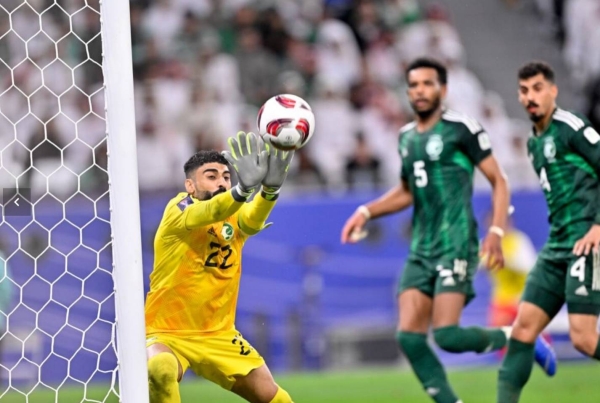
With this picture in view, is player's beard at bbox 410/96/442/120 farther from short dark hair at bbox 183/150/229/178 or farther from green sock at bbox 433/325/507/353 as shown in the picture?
short dark hair at bbox 183/150/229/178

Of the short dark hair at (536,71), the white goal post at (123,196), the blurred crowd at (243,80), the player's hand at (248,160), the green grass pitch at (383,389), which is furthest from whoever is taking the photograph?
the blurred crowd at (243,80)

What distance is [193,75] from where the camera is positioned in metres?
14.6

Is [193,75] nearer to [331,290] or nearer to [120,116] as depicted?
[331,290]

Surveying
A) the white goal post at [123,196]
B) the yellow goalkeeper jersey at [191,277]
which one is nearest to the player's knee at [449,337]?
the yellow goalkeeper jersey at [191,277]

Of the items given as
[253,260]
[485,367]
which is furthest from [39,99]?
[485,367]

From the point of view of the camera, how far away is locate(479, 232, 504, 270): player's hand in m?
7.41

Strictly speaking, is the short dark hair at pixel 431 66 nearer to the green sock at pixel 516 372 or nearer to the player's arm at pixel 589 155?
the player's arm at pixel 589 155

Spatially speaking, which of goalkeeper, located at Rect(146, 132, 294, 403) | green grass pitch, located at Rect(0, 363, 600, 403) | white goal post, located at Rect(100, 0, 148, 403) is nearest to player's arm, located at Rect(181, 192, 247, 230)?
goalkeeper, located at Rect(146, 132, 294, 403)

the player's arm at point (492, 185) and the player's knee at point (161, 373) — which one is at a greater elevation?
the player's arm at point (492, 185)

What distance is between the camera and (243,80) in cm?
1482

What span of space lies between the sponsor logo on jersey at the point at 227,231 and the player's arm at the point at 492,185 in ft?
6.75

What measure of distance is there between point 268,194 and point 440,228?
2469 mm

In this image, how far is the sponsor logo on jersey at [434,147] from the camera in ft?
25.9

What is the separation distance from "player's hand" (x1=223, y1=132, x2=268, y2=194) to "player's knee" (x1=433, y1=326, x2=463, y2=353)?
2479 mm
